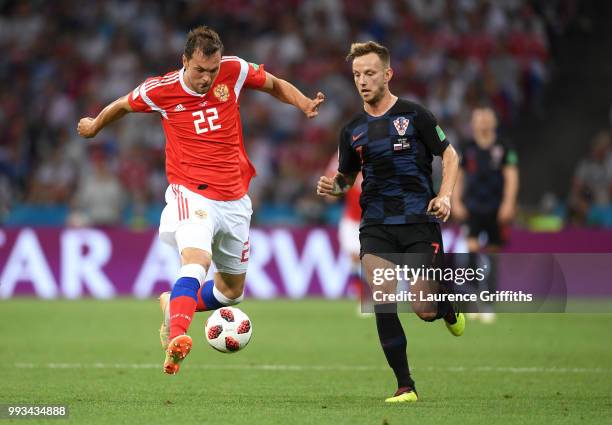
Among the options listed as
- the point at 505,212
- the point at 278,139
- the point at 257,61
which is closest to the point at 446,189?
the point at 505,212

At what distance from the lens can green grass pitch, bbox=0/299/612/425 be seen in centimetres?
641

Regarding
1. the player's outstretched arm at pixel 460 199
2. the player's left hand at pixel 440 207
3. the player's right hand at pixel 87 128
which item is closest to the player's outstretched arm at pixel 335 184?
the player's left hand at pixel 440 207

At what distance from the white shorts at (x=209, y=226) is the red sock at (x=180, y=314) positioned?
50 cm

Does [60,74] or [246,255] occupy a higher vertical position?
[60,74]

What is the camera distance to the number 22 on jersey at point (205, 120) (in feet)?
25.0

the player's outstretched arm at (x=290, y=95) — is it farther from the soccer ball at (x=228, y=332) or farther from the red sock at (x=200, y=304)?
the red sock at (x=200, y=304)

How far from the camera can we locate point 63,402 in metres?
6.73

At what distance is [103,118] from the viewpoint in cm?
756

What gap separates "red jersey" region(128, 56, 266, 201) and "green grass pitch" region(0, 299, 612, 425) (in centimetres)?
144

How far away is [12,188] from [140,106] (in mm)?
11484

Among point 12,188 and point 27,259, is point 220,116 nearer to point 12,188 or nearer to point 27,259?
point 27,259

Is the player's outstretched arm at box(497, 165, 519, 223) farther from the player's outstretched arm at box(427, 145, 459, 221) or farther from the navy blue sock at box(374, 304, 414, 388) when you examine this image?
the navy blue sock at box(374, 304, 414, 388)

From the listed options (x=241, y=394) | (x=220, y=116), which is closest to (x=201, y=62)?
(x=220, y=116)

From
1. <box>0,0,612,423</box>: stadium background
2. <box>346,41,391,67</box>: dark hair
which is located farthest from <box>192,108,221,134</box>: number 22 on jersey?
<box>0,0,612,423</box>: stadium background
